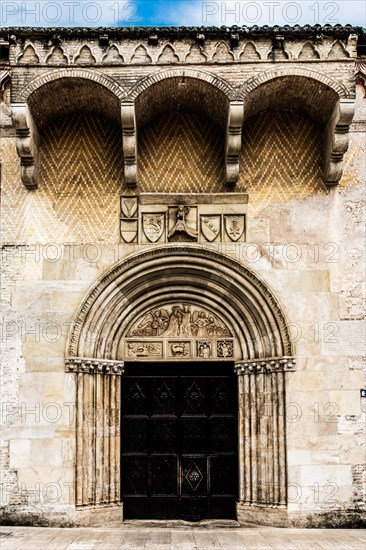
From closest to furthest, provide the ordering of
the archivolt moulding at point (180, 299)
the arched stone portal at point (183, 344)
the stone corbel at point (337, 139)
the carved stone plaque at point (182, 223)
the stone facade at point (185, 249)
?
the stone corbel at point (337, 139)
the stone facade at point (185, 249)
the arched stone portal at point (183, 344)
the archivolt moulding at point (180, 299)
the carved stone plaque at point (182, 223)

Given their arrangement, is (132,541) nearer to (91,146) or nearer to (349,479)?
(349,479)

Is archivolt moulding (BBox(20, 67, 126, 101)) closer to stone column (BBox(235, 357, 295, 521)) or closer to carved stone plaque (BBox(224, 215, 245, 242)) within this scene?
carved stone plaque (BBox(224, 215, 245, 242))

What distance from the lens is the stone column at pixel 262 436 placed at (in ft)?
30.1

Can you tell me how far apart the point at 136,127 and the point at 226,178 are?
A: 1.50 m

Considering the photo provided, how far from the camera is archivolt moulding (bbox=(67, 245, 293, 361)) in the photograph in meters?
9.38

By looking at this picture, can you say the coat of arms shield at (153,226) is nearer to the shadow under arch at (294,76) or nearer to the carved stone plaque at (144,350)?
the carved stone plaque at (144,350)

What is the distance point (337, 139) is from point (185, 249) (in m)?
2.67

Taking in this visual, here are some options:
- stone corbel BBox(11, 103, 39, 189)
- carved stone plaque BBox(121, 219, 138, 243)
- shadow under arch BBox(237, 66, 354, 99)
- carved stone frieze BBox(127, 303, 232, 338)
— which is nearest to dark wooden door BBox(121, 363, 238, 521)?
carved stone frieze BBox(127, 303, 232, 338)

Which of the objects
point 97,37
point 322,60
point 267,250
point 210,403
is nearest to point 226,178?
point 267,250

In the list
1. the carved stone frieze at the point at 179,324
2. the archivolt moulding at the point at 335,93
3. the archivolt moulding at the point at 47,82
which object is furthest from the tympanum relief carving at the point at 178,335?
the archivolt moulding at the point at 47,82

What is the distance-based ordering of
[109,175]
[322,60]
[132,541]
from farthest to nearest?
[109,175] < [322,60] < [132,541]

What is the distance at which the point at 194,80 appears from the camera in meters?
9.10

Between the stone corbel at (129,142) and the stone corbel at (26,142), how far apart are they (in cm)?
132

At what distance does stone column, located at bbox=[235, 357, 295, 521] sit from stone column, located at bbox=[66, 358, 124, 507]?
5.99 feet
